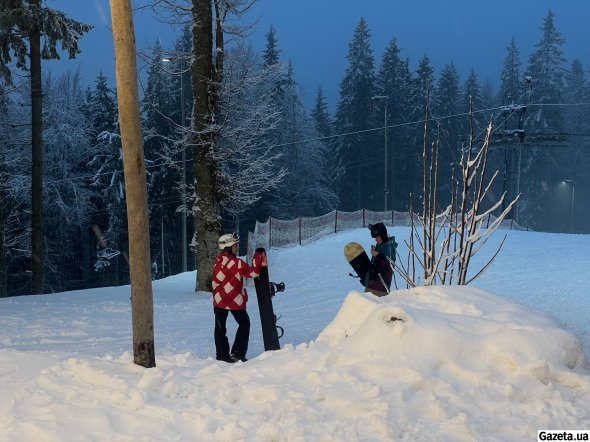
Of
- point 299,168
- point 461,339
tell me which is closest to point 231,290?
point 461,339

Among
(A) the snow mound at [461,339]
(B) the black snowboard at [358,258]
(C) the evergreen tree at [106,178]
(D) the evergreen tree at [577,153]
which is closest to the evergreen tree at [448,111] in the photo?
(D) the evergreen tree at [577,153]

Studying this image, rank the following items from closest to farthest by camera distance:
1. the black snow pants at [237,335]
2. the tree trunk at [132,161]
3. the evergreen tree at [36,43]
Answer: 1. the tree trunk at [132,161]
2. the black snow pants at [237,335]
3. the evergreen tree at [36,43]

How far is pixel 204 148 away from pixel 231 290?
360 inches

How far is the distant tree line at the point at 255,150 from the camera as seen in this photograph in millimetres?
18375

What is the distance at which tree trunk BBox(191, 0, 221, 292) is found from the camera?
16.0m

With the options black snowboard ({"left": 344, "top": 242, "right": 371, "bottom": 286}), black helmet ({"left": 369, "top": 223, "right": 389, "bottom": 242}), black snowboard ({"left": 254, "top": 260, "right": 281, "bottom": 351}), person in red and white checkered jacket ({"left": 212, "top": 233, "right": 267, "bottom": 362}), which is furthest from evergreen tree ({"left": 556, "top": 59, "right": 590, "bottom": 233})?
person in red and white checkered jacket ({"left": 212, "top": 233, "right": 267, "bottom": 362})

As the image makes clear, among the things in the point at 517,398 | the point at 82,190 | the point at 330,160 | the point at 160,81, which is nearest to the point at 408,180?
Result: the point at 330,160

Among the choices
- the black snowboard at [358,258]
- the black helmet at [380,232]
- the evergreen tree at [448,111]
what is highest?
the evergreen tree at [448,111]

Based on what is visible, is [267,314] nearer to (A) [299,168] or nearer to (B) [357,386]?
(B) [357,386]

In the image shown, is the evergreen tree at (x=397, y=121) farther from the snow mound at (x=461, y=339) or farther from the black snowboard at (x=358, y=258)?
the snow mound at (x=461, y=339)

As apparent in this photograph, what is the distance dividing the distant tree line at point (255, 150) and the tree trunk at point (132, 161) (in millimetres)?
10455

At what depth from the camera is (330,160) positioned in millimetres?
60938

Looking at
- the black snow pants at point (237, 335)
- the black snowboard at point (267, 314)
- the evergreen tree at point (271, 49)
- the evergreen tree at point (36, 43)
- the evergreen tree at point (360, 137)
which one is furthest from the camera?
the evergreen tree at point (360, 137)

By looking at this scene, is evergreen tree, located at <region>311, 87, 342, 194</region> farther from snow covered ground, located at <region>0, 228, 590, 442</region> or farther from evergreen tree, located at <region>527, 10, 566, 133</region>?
snow covered ground, located at <region>0, 228, 590, 442</region>
